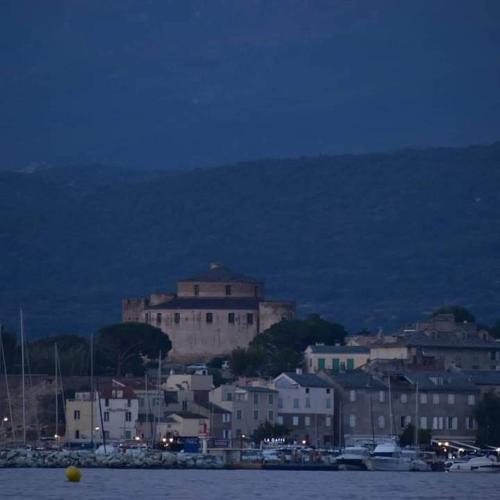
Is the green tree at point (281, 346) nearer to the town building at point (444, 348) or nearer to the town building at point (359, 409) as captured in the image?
the town building at point (444, 348)

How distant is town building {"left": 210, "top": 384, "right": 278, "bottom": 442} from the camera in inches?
4033

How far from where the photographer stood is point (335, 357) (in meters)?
119

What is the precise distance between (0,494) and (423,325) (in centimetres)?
6483

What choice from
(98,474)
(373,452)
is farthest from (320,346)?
(98,474)

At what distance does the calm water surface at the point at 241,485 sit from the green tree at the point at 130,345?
120 feet

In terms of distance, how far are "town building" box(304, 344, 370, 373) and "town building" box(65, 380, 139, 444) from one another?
15881mm

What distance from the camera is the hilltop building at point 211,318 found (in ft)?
476

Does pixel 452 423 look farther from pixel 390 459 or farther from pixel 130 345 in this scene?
pixel 130 345

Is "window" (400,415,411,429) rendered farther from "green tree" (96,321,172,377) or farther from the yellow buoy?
the yellow buoy

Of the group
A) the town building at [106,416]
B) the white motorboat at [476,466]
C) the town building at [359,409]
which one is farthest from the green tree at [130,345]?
the white motorboat at [476,466]

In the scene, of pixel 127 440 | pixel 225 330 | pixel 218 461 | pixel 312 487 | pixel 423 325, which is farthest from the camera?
pixel 225 330

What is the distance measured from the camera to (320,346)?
12175 cm

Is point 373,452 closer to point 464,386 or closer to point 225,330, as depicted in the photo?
point 464,386

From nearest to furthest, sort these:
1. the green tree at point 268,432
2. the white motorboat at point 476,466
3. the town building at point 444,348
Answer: the white motorboat at point 476,466
the green tree at point 268,432
the town building at point 444,348
